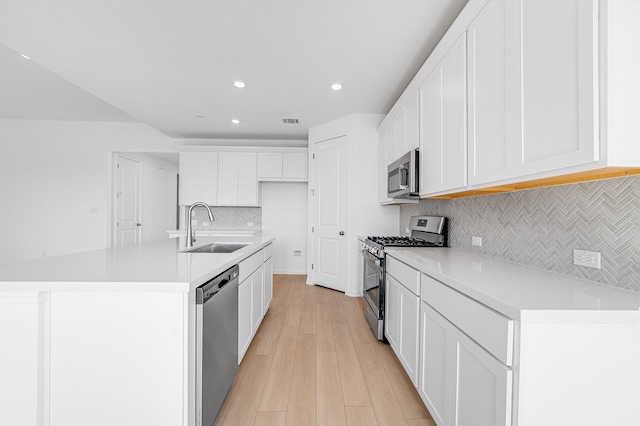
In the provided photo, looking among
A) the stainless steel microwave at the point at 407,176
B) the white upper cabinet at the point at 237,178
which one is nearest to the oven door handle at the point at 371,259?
the stainless steel microwave at the point at 407,176

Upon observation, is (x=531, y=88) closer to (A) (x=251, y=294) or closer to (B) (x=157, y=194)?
(A) (x=251, y=294)

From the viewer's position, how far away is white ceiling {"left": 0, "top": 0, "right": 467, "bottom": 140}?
194 cm

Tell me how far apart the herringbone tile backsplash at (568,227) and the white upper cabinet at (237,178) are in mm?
3773

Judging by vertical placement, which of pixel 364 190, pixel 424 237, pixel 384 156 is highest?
pixel 384 156

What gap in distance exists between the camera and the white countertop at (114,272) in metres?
1.12

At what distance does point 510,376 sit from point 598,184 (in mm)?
958

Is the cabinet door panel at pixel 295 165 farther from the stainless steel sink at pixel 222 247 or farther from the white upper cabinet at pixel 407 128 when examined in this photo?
the stainless steel sink at pixel 222 247

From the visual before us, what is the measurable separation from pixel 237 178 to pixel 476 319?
455cm

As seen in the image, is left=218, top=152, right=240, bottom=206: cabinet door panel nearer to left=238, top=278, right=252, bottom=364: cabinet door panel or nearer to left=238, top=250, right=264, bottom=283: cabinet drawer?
left=238, top=250, right=264, bottom=283: cabinet drawer

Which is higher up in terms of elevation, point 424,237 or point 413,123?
point 413,123

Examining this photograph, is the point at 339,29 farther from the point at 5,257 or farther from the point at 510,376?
the point at 5,257

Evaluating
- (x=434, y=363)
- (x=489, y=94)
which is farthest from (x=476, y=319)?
(x=489, y=94)

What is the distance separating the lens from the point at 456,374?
1.20 metres

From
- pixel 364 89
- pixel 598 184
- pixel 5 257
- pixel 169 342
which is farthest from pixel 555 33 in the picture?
pixel 5 257
